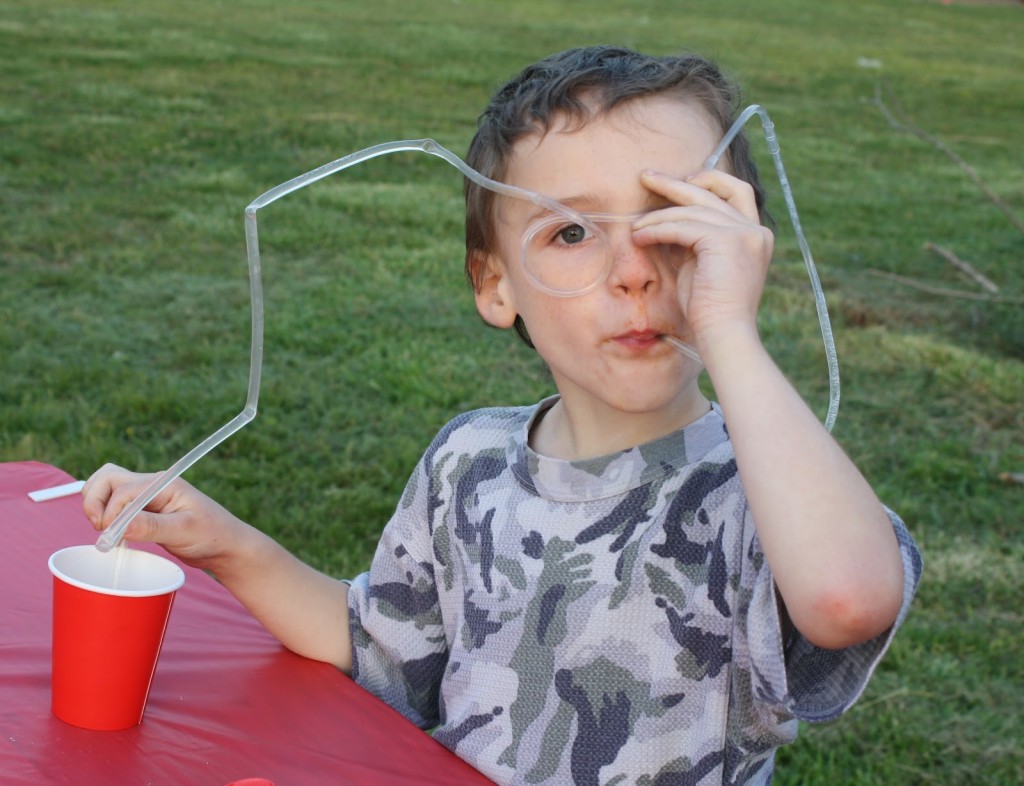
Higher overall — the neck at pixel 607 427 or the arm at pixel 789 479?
the arm at pixel 789 479

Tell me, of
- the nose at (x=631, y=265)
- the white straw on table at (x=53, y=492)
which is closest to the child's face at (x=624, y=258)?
the nose at (x=631, y=265)

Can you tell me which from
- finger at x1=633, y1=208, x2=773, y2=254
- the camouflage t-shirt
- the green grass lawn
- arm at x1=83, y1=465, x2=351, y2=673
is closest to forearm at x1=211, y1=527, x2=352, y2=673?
arm at x1=83, y1=465, x2=351, y2=673

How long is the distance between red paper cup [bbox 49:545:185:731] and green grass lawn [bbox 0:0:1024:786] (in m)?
1.19

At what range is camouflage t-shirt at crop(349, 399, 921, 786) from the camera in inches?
58.6

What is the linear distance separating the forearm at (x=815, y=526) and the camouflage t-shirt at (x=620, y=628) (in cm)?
11

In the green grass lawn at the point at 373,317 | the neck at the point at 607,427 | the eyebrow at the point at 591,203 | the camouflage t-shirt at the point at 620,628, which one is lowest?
the green grass lawn at the point at 373,317

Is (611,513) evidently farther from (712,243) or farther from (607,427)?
(712,243)

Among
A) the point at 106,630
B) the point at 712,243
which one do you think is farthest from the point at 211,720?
the point at 712,243

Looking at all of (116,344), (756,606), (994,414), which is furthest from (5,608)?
(994,414)

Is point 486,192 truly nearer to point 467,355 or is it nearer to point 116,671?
point 116,671

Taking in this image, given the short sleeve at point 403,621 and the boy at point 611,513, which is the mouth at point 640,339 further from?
the short sleeve at point 403,621

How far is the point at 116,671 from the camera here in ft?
4.78

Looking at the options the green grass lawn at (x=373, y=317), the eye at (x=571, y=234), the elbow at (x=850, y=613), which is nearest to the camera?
the elbow at (x=850, y=613)

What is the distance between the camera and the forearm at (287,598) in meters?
1.75
